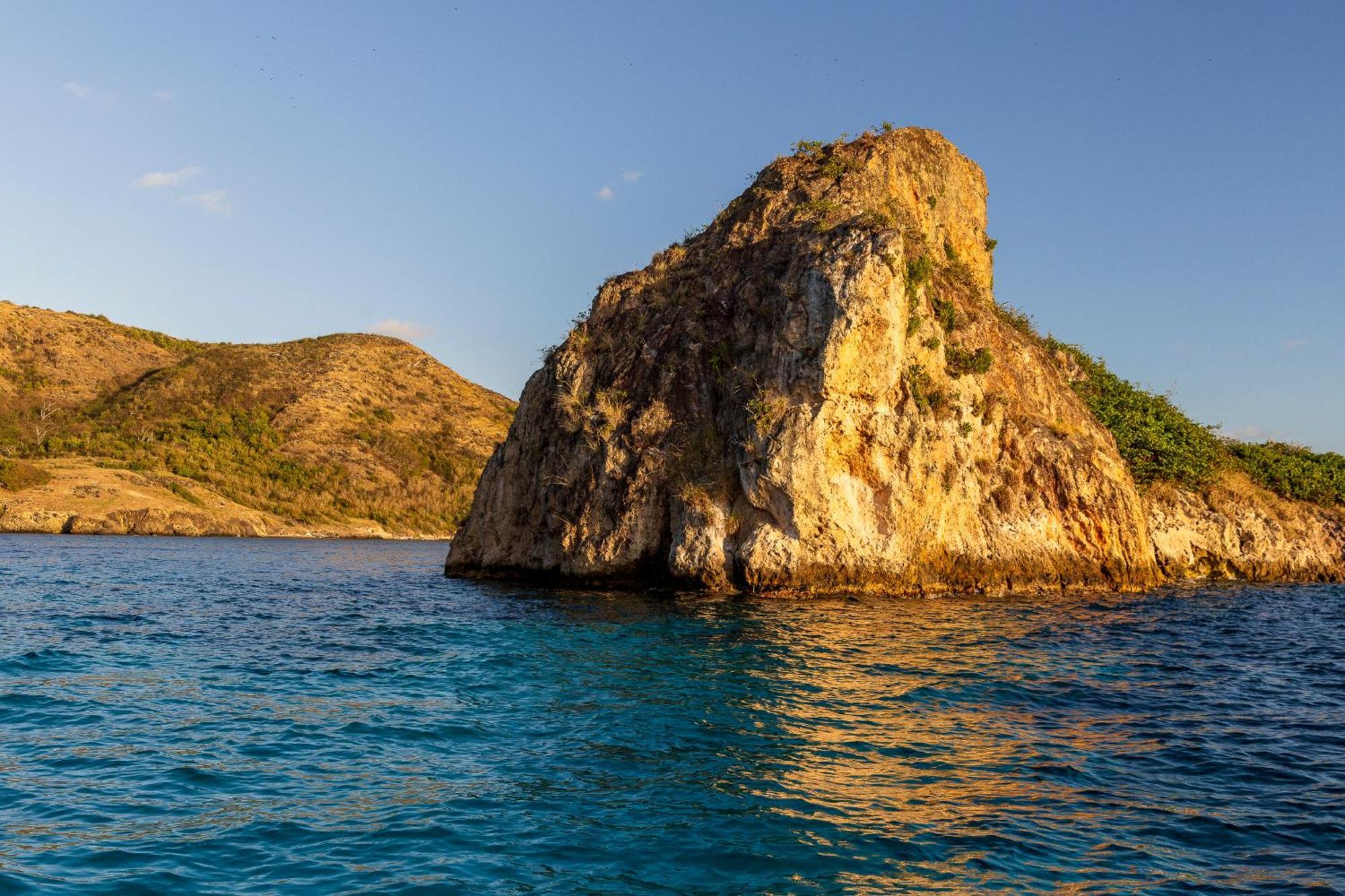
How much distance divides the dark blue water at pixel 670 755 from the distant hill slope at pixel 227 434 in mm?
59194

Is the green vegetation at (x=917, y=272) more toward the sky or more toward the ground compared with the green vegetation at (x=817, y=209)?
more toward the ground

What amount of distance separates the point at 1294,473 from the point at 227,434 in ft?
313

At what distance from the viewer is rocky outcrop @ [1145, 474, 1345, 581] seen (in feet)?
115

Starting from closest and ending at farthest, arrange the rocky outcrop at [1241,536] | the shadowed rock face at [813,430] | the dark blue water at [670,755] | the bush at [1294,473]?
1. the dark blue water at [670,755]
2. the shadowed rock face at [813,430]
3. the rocky outcrop at [1241,536]
4. the bush at [1294,473]

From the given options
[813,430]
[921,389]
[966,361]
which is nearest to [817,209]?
[966,361]

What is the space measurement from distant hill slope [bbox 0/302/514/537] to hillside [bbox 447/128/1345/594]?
167 feet

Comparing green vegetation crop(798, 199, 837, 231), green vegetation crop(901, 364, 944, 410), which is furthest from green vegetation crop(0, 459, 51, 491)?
green vegetation crop(901, 364, 944, 410)

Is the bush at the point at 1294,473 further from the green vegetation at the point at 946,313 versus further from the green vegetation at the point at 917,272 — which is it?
the green vegetation at the point at 917,272

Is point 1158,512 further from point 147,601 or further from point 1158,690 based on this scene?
point 147,601

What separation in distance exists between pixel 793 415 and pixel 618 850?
1955cm

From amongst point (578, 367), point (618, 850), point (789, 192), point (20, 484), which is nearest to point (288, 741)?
point (618, 850)

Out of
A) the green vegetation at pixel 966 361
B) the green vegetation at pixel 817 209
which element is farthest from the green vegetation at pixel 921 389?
the green vegetation at pixel 817 209

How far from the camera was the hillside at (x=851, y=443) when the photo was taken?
88.6 feet

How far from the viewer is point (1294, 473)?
126ft
